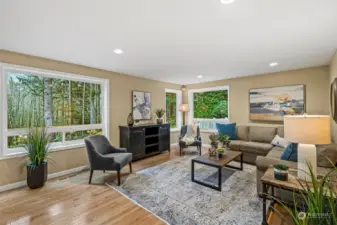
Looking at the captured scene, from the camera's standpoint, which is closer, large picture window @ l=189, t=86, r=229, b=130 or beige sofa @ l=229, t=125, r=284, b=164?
beige sofa @ l=229, t=125, r=284, b=164

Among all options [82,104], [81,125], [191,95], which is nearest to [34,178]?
[81,125]

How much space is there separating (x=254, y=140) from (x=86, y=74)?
444 cm

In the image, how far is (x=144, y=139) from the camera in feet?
15.2

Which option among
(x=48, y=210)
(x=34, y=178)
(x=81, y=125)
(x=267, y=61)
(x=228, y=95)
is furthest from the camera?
(x=228, y=95)

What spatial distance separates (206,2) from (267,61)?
→ 255 cm

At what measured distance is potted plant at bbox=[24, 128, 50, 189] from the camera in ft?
9.36

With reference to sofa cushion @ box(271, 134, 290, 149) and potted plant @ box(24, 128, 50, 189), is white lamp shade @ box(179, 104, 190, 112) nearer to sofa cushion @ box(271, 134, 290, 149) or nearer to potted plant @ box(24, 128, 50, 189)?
sofa cushion @ box(271, 134, 290, 149)

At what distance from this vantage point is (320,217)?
35.4 inches

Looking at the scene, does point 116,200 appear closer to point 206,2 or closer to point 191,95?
point 206,2

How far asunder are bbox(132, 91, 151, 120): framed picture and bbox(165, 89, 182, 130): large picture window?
1.05m

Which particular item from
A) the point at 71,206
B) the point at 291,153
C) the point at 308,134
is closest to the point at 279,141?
the point at 291,153

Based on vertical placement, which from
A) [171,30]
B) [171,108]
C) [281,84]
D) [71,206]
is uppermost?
[171,30]

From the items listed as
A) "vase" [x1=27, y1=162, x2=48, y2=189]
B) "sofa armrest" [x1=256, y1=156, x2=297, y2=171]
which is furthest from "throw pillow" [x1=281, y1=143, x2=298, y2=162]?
"vase" [x1=27, y1=162, x2=48, y2=189]

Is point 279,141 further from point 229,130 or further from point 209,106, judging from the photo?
point 209,106
